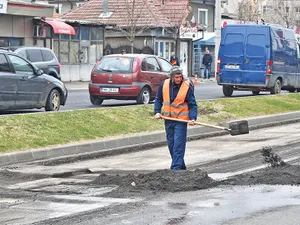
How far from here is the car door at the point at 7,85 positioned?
17109 millimetres

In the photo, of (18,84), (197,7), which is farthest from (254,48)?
(197,7)

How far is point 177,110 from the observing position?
A: 11.5 metres

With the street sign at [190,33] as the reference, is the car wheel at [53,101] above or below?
below

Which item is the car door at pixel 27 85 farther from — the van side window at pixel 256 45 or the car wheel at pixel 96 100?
the van side window at pixel 256 45

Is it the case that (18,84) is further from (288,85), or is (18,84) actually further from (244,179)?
(288,85)

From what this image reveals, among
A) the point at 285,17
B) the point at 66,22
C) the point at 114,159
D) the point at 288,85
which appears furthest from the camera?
the point at 285,17

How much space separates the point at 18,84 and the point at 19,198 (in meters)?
8.15

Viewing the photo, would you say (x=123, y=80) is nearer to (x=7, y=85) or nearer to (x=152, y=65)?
(x=152, y=65)

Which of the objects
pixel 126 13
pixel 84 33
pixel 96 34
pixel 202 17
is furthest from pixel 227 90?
pixel 202 17

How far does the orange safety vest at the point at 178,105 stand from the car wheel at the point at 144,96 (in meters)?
11.5

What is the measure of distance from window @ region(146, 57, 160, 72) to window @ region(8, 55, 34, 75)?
5.99 meters

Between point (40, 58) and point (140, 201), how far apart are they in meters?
19.6

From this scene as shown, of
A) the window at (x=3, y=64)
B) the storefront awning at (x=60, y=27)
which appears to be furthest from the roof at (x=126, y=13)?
the window at (x=3, y=64)

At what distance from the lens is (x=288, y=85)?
30531mm
